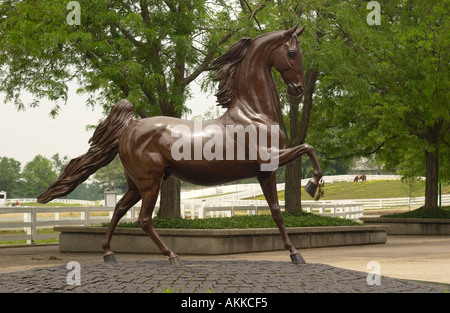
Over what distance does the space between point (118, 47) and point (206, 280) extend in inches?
348

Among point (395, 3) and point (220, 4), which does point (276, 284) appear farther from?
point (395, 3)

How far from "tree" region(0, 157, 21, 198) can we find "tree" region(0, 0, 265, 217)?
88.7m

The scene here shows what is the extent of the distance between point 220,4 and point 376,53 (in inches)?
181

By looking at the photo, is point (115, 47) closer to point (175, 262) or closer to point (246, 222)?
point (246, 222)

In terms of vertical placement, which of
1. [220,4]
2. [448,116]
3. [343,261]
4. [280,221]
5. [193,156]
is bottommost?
[343,261]

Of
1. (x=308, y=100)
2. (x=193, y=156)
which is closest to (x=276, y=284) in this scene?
(x=193, y=156)

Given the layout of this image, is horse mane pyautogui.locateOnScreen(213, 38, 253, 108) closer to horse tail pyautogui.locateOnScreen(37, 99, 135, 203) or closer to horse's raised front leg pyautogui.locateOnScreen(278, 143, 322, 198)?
horse's raised front leg pyautogui.locateOnScreen(278, 143, 322, 198)

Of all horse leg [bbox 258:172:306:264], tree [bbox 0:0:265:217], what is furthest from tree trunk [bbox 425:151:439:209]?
horse leg [bbox 258:172:306:264]

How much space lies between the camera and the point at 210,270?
6660 millimetres

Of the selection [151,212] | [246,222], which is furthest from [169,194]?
[151,212]

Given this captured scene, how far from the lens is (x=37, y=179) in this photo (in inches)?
3875

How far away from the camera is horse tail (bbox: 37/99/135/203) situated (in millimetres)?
7734

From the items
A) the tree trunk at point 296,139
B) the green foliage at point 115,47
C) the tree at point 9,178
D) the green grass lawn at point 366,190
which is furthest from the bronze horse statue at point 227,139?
the tree at point 9,178

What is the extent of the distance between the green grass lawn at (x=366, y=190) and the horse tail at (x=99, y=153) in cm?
5379
